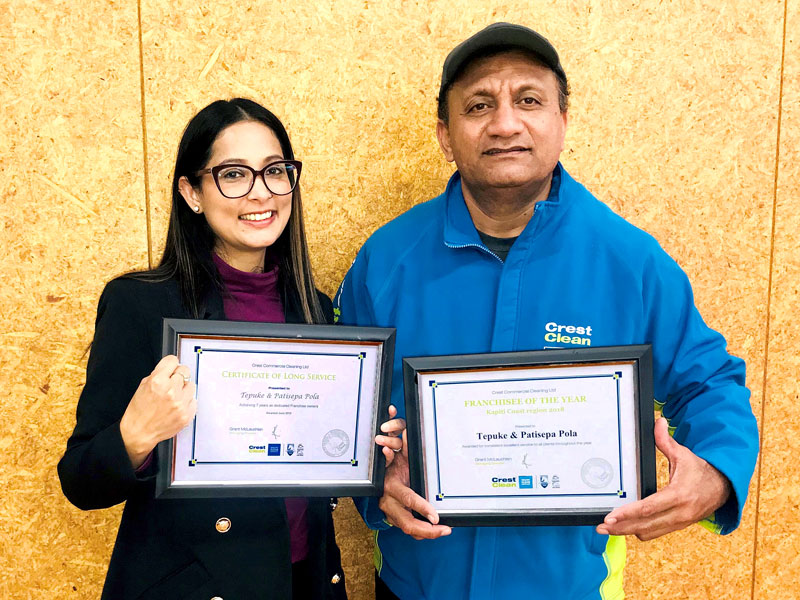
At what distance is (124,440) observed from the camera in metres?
1.50

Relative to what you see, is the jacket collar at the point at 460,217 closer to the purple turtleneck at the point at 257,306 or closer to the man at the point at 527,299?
the man at the point at 527,299

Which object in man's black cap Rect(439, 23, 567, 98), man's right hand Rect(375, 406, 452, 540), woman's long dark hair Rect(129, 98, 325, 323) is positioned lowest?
man's right hand Rect(375, 406, 452, 540)

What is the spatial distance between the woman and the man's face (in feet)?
1.70

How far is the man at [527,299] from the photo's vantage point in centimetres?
183

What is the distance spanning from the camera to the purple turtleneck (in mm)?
1837

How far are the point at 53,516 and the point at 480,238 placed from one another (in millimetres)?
1804

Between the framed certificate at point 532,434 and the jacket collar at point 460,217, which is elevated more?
the jacket collar at point 460,217

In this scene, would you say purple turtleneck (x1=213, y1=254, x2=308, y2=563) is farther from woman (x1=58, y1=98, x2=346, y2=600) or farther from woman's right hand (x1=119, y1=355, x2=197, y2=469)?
woman's right hand (x1=119, y1=355, x2=197, y2=469)

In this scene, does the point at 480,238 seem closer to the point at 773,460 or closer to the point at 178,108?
the point at 178,108

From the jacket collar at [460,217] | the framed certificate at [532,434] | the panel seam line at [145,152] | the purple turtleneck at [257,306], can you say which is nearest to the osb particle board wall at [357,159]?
the panel seam line at [145,152]

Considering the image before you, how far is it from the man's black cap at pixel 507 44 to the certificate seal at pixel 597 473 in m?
1.11

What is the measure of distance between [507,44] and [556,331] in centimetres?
82

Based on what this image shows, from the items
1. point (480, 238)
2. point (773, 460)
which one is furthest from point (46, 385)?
point (773, 460)

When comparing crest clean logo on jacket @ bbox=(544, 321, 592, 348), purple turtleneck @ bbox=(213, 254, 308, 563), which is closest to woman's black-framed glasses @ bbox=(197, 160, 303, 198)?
purple turtleneck @ bbox=(213, 254, 308, 563)
